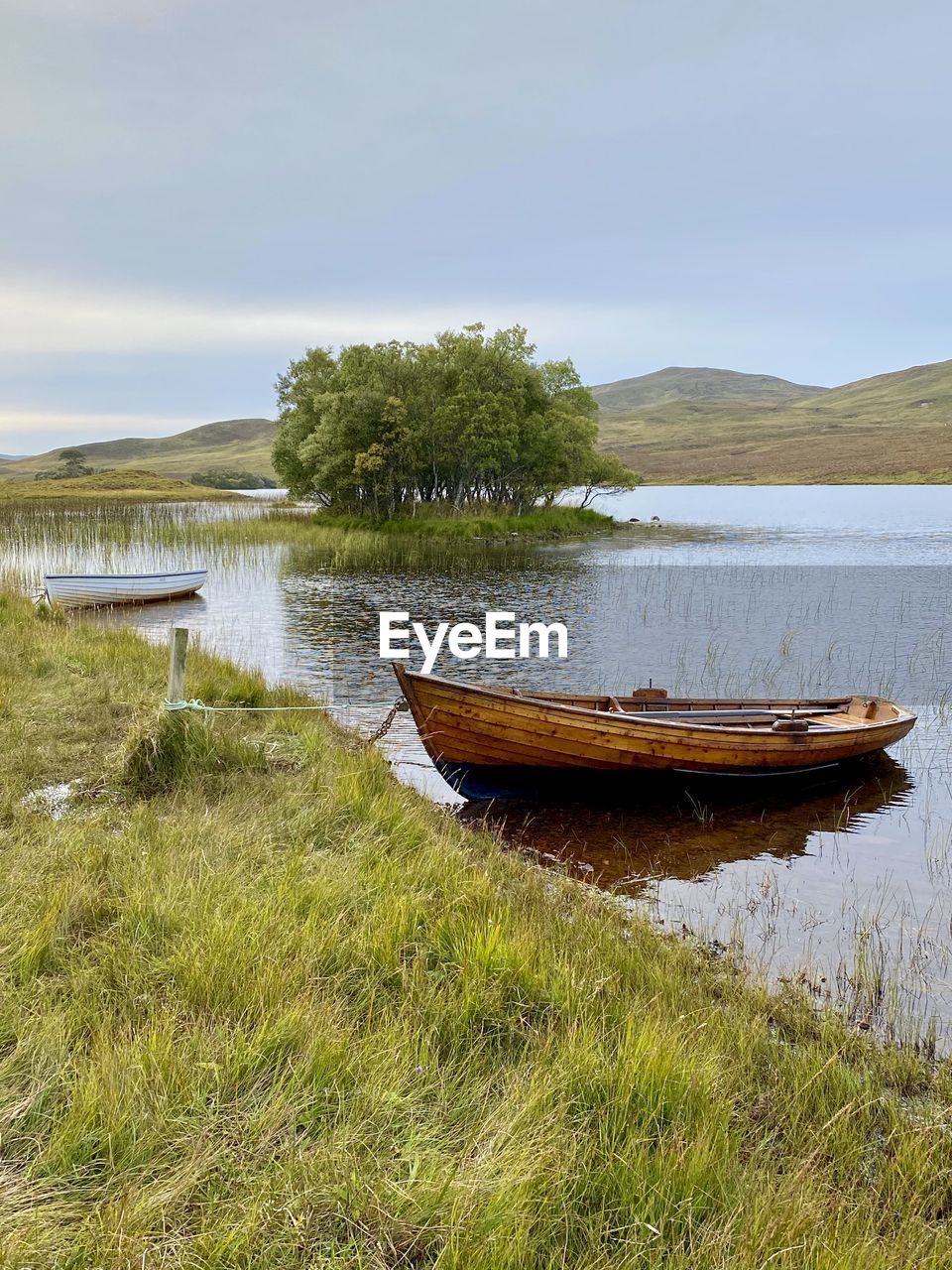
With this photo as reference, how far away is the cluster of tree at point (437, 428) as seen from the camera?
146 feet

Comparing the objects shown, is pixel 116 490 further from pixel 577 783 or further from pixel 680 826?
pixel 680 826

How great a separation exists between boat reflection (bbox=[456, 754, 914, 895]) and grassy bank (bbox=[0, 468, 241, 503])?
68.0 metres

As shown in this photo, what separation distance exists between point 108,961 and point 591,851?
552 centimetres

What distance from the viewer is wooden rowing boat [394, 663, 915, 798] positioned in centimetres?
953

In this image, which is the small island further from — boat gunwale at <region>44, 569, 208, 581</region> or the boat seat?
the boat seat

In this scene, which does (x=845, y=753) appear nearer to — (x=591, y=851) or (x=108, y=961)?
(x=591, y=851)

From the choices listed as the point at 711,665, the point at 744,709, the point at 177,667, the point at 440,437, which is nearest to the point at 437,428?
the point at 440,437

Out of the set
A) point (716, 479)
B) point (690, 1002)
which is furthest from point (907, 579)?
point (716, 479)

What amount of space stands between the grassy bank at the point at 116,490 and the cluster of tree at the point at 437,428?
28.1 m

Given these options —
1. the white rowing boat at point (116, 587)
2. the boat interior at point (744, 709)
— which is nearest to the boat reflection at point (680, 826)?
the boat interior at point (744, 709)

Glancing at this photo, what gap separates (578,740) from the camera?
31.5ft

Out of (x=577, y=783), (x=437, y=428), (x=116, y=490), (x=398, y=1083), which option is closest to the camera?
(x=398, y=1083)

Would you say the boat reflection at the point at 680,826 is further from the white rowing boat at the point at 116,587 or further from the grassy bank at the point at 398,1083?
the white rowing boat at the point at 116,587

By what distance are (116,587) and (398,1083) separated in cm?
2286
